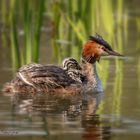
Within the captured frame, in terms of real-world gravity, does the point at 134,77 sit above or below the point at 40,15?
below

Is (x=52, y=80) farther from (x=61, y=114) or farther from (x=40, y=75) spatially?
(x=61, y=114)

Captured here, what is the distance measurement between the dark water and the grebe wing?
315mm

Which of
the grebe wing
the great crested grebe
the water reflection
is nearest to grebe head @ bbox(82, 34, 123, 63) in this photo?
the great crested grebe

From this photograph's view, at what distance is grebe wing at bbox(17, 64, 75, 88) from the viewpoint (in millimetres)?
11859

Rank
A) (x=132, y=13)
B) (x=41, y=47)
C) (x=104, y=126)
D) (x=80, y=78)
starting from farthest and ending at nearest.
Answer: (x=132, y=13)
(x=41, y=47)
(x=80, y=78)
(x=104, y=126)

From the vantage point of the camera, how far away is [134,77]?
12789 mm

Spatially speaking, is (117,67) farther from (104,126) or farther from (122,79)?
(104,126)

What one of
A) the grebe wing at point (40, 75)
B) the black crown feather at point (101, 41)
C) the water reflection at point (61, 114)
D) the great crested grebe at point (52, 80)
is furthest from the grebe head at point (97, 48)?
the grebe wing at point (40, 75)

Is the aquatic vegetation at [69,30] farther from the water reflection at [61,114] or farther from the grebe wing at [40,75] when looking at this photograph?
the water reflection at [61,114]

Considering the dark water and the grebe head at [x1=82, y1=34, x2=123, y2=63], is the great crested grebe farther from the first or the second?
the grebe head at [x1=82, y1=34, x2=123, y2=63]

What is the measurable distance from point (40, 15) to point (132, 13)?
8.98 metres

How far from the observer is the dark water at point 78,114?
8.84 m

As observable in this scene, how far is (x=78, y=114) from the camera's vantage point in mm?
10102

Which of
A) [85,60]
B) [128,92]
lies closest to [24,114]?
[128,92]
